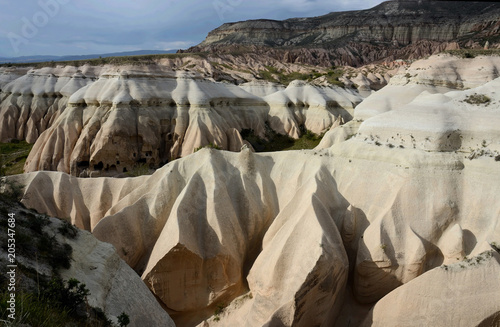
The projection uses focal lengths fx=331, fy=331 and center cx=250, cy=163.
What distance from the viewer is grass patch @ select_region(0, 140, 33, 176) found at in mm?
33438

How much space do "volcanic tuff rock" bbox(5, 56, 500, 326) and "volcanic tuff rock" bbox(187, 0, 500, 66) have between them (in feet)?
233

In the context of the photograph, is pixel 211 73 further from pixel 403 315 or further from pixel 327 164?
pixel 403 315

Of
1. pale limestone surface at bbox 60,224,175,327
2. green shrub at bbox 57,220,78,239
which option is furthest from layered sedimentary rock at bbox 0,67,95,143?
pale limestone surface at bbox 60,224,175,327

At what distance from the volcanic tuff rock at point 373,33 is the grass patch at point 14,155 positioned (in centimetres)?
6229

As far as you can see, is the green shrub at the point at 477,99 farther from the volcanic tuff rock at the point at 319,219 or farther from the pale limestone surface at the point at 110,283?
the pale limestone surface at the point at 110,283

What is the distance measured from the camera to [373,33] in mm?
110812

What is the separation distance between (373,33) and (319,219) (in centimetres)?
11474

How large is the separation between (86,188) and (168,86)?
2083cm

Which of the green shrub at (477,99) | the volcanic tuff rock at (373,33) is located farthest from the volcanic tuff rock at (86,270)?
the volcanic tuff rock at (373,33)

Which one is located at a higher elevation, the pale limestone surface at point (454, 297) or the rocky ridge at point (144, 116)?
the rocky ridge at point (144, 116)

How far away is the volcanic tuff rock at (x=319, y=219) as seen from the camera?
469 inches

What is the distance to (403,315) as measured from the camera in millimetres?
10883

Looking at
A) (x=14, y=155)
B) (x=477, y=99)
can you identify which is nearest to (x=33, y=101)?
(x=14, y=155)

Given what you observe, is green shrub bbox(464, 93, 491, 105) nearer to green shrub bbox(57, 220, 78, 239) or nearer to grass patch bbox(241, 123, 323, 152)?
green shrub bbox(57, 220, 78, 239)
